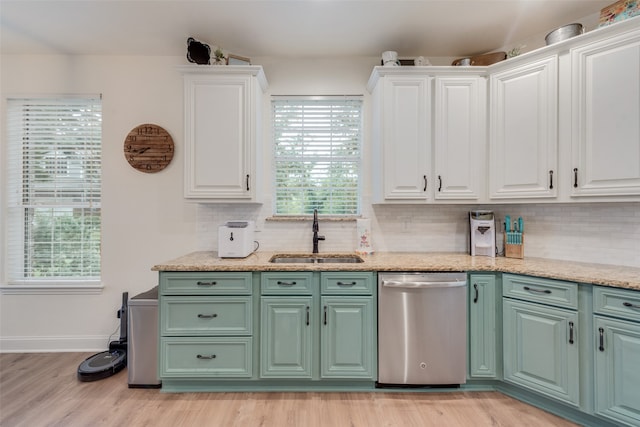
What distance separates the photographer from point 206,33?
7.80 ft

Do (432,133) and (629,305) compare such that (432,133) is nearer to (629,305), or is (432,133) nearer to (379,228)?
(379,228)

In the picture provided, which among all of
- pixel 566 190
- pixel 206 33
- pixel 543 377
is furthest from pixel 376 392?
pixel 206 33

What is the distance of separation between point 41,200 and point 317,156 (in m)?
2.69

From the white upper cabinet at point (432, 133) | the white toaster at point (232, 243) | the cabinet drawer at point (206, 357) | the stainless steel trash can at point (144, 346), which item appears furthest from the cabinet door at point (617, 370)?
the stainless steel trash can at point (144, 346)

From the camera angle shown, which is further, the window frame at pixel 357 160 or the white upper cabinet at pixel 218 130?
the window frame at pixel 357 160

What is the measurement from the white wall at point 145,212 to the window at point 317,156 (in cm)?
11

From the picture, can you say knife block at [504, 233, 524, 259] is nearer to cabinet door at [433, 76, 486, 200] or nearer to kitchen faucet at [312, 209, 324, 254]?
cabinet door at [433, 76, 486, 200]

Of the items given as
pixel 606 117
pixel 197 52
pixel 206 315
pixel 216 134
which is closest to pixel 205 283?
pixel 206 315

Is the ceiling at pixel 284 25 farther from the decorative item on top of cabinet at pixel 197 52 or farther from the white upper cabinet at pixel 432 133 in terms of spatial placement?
the white upper cabinet at pixel 432 133

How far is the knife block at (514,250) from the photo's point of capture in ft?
7.66

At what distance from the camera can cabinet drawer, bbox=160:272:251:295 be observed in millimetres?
1992

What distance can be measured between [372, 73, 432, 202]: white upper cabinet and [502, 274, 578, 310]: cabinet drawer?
2.86ft

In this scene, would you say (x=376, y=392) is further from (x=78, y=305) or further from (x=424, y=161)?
(x=78, y=305)

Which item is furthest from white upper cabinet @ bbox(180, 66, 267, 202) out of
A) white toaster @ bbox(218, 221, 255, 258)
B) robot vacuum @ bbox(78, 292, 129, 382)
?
robot vacuum @ bbox(78, 292, 129, 382)
